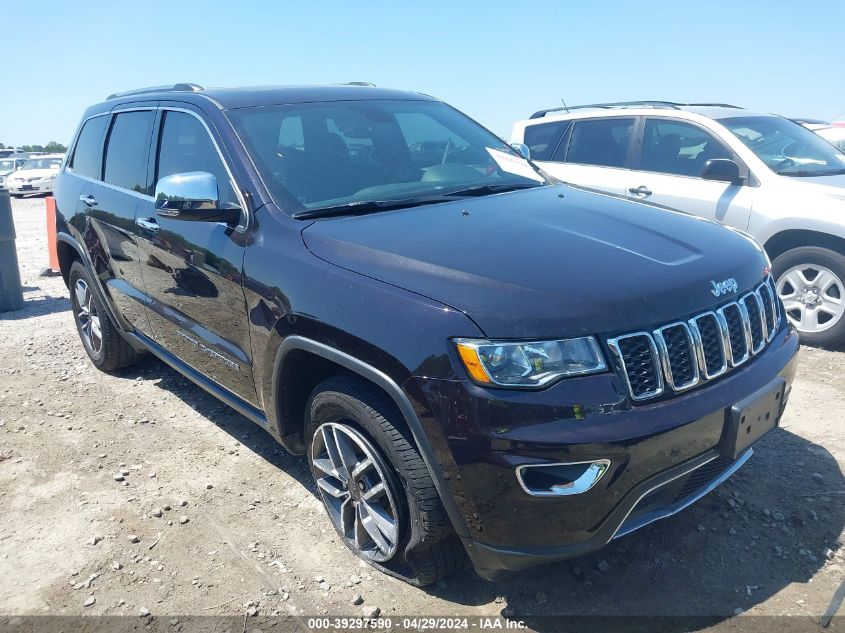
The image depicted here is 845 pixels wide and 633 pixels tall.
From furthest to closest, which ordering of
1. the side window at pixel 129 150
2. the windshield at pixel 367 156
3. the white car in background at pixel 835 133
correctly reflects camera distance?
the white car in background at pixel 835 133 → the side window at pixel 129 150 → the windshield at pixel 367 156

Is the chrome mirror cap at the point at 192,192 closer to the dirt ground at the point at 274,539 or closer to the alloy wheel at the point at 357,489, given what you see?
the alloy wheel at the point at 357,489

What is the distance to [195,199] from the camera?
3012mm

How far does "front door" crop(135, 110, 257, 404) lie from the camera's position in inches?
124

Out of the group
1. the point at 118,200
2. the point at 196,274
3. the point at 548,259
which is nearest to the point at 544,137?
the point at 118,200

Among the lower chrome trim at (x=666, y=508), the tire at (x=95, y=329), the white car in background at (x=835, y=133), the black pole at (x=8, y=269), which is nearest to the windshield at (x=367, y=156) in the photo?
the lower chrome trim at (x=666, y=508)

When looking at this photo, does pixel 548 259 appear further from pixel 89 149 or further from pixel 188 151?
pixel 89 149

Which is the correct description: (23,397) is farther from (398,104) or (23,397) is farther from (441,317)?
(441,317)

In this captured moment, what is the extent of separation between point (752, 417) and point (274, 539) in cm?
206

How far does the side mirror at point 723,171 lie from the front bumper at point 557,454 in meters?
3.84

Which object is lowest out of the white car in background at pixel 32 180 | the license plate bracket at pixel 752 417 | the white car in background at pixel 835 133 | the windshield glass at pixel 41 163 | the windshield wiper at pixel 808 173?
the white car in background at pixel 32 180

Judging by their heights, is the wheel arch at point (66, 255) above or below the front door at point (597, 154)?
below

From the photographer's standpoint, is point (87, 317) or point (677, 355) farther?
point (87, 317)

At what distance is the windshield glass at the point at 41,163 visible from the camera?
73.7 feet

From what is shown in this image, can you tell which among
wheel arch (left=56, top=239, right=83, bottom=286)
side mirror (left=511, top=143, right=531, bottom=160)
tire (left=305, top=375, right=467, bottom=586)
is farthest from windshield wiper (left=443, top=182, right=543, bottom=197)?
wheel arch (left=56, top=239, right=83, bottom=286)
